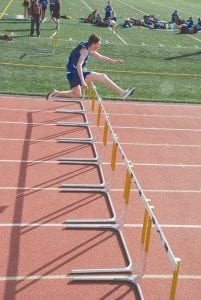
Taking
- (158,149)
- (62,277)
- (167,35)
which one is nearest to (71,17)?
(167,35)

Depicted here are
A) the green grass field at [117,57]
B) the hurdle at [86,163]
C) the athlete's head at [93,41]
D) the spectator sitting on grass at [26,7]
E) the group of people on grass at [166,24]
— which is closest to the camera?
the hurdle at [86,163]

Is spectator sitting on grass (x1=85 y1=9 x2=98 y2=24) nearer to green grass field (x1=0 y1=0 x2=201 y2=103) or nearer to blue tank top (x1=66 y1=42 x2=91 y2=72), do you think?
green grass field (x1=0 y1=0 x2=201 y2=103)

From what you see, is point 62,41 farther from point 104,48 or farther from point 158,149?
point 158,149

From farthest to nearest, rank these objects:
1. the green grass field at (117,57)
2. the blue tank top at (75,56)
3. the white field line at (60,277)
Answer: the green grass field at (117,57) < the blue tank top at (75,56) < the white field line at (60,277)

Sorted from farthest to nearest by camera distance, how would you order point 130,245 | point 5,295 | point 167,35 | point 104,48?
point 167,35 < point 104,48 < point 130,245 < point 5,295

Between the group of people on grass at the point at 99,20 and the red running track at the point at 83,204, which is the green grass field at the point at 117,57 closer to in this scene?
the group of people on grass at the point at 99,20

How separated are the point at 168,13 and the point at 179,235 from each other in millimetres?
32536

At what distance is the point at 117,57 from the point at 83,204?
12.8 meters

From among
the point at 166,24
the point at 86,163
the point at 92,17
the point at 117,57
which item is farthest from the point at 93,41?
the point at 166,24

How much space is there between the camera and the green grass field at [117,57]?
1514cm

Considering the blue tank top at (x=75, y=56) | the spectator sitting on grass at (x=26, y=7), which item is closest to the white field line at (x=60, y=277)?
the blue tank top at (x=75, y=56)

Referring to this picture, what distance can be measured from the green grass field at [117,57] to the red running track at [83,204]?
2.51 m

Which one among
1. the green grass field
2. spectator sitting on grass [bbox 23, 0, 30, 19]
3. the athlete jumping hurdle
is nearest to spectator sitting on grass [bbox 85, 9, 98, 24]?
the green grass field

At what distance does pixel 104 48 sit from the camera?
2136 centimetres
